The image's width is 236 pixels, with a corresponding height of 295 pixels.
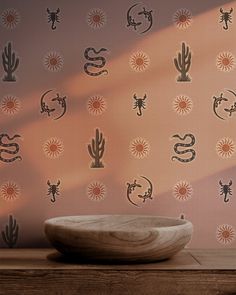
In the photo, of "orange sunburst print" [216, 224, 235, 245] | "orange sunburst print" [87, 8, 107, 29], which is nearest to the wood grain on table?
"orange sunburst print" [216, 224, 235, 245]

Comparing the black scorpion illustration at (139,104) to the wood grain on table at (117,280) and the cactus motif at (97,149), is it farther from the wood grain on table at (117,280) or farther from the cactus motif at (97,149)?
the wood grain on table at (117,280)

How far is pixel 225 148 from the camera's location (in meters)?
1.86

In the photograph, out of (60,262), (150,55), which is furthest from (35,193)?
(150,55)

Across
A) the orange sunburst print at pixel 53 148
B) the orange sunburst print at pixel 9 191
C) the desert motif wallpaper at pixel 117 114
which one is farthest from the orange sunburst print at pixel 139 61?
the orange sunburst print at pixel 9 191

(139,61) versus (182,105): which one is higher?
(139,61)

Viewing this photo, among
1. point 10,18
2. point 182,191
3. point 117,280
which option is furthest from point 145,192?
point 10,18

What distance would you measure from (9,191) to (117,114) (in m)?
0.47

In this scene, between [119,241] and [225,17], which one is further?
[225,17]

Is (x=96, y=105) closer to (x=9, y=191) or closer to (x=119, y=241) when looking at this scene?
(x=9, y=191)

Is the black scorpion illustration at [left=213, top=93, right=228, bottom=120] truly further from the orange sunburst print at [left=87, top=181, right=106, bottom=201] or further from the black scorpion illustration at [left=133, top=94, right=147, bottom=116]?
the orange sunburst print at [left=87, top=181, right=106, bottom=201]

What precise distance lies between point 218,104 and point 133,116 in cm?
31

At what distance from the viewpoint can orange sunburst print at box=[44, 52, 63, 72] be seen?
187 centimetres

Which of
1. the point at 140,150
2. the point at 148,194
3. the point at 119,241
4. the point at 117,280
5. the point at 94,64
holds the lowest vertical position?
the point at 117,280

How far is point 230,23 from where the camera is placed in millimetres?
1886
